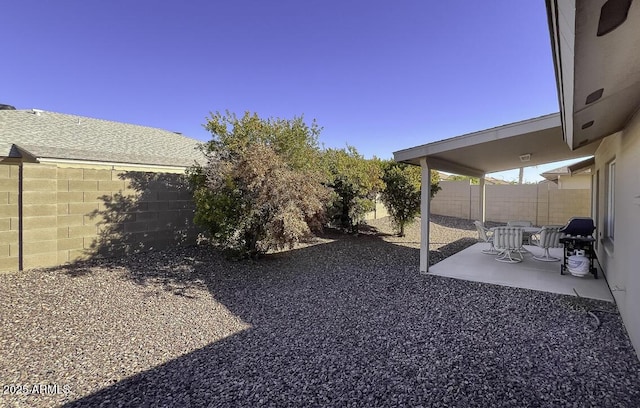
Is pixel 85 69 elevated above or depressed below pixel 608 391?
→ above

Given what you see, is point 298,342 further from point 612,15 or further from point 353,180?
point 353,180

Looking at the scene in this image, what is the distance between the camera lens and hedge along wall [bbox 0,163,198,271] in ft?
18.5

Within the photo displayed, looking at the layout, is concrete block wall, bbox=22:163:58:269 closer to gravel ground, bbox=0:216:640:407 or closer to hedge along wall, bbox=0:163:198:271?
hedge along wall, bbox=0:163:198:271

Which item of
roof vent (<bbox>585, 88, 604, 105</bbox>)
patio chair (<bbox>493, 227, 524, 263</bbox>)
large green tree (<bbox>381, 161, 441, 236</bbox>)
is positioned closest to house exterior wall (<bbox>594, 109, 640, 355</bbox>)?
roof vent (<bbox>585, 88, 604, 105</bbox>)

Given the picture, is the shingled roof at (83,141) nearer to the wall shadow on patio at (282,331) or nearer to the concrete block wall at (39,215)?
the concrete block wall at (39,215)

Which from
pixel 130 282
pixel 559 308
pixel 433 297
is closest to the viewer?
pixel 559 308

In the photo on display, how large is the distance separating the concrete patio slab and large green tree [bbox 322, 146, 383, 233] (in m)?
3.60

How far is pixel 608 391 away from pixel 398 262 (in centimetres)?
515

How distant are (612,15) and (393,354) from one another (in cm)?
334

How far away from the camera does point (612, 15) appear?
1581 mm

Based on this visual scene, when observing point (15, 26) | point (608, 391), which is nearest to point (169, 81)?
point (15, 26)

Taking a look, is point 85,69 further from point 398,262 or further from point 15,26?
point 398,262

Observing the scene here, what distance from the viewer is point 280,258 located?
789 centimetres

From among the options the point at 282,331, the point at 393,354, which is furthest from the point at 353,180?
the point at 393,354
